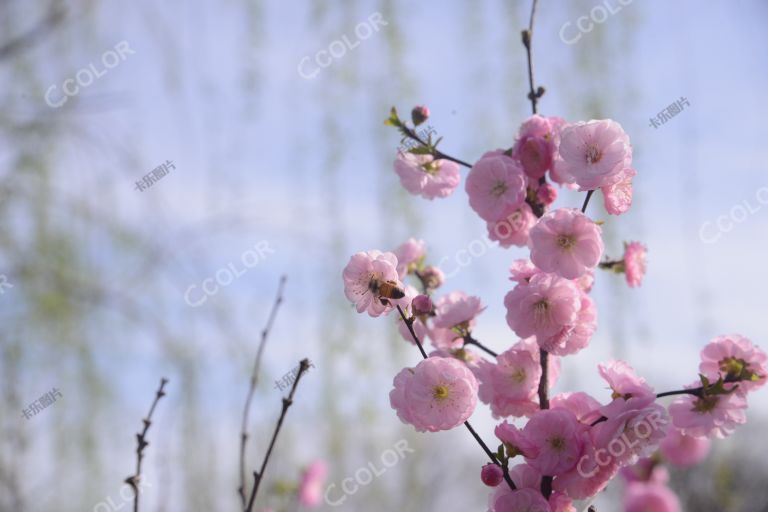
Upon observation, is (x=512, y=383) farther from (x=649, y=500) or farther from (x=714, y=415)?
(x=649, y=500)

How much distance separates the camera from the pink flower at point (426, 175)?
0.96 metres

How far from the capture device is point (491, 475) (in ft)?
2.43

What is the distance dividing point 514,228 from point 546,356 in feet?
0.49

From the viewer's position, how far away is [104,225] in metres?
2.47

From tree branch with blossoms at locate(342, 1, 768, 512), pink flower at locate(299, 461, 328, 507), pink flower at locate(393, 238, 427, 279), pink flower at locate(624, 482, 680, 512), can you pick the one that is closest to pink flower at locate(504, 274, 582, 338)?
tree branch with blossoms at locate(342, 1, 768, 512)

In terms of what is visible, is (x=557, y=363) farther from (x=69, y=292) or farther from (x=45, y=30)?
(x=69, y=292)

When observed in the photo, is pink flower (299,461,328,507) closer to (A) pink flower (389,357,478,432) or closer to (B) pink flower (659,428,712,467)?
(B) pink flower (659,428,712,467)

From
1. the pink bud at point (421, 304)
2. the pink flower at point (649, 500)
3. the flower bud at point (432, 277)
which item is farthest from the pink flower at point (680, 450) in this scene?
the pink bud at point (421, 304)

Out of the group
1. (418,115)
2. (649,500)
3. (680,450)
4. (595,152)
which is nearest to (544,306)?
(595,152)

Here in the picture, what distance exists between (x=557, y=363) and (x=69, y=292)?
187 centimetres

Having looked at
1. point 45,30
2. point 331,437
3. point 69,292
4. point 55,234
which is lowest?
point 331,437

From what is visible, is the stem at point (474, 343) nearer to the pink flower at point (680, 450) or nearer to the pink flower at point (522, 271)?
the pink flower at point (522, 271)

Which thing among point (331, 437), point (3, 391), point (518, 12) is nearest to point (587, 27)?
point (518, 12)

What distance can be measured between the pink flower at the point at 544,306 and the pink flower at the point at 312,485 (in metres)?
1.32
